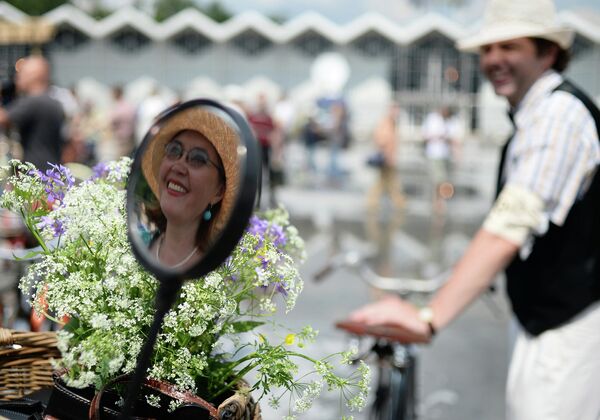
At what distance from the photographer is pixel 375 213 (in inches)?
595

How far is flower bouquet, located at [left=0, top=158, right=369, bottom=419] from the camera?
1176mm

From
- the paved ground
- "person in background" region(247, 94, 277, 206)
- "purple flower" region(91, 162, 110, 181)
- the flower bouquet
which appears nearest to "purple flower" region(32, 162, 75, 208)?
the flower bouquet

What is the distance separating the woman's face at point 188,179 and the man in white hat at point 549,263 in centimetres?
134

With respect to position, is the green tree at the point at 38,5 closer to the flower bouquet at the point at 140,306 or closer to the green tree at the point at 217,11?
the green tree at the point at 217,11

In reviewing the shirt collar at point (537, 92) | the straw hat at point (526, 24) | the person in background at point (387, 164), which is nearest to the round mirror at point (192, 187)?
the shirt collar at point (537, 92)

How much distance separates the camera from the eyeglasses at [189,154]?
3.44 feet

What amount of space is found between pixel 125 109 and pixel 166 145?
48.6 ft

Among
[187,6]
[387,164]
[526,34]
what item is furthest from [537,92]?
[187,6]

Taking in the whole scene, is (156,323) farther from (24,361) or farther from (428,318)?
(428,318)

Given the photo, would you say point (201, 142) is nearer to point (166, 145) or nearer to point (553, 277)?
point (166, 145)

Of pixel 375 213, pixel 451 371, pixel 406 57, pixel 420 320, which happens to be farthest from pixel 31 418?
pixel 406 57

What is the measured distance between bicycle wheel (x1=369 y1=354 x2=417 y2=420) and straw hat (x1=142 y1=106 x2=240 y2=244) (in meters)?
2.66

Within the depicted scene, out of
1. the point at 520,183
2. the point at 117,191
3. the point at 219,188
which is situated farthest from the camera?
the point at 520,183

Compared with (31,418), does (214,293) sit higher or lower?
higher
